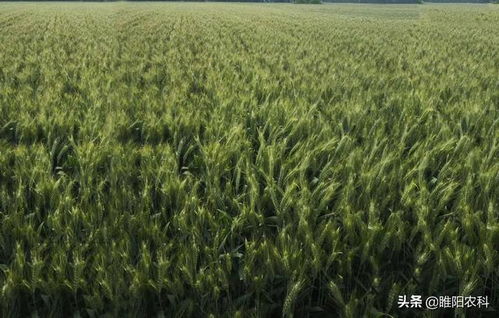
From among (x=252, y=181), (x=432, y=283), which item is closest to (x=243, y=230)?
(x=252, y=181)

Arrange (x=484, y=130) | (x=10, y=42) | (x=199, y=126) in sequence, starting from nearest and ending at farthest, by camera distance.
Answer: (x=484, y=130) < (x=199, y=126) < (x=10, y=42)

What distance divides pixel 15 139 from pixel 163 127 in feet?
3.40

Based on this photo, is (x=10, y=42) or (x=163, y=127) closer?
(x=163, y=127)

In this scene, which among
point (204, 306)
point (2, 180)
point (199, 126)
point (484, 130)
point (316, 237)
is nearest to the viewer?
point (204, 306)

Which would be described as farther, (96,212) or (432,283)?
(96,212)

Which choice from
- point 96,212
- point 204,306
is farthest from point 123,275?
point 96,212

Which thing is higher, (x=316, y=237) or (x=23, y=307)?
(x=316, y=237)

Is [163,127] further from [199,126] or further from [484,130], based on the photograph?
[484,130]

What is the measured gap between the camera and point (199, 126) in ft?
10.6

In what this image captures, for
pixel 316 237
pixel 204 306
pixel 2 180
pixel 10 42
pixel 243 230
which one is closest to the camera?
pixel 204 306

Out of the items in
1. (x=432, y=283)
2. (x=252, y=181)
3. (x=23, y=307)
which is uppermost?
(x=252, y=181)

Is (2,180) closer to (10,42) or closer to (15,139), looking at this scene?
(15,139)

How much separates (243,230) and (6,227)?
3.41 ft

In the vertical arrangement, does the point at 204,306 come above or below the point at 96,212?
below
